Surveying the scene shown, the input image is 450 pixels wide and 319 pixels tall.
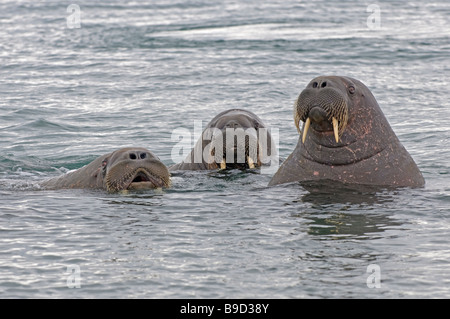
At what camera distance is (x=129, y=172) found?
974 centimetres

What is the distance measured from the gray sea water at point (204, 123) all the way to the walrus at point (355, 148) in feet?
0.99

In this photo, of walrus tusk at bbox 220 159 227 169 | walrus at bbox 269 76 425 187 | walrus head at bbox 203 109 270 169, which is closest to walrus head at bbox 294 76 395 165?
walrus at bbox 269 76 425 187

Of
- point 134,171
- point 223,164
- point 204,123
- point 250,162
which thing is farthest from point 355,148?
point 204,123

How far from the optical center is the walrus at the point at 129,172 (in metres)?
9.72

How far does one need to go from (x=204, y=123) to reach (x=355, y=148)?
7151 mm

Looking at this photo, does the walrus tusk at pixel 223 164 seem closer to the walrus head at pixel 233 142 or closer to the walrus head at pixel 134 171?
the walrus head at pixel 233 142

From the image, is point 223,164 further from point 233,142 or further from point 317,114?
point 317,114

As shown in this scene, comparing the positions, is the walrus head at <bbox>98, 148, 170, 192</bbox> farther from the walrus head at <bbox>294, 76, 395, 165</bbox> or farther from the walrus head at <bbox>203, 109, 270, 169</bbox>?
the walrus head at <bbox>294, 76, 395, 165</bbox>

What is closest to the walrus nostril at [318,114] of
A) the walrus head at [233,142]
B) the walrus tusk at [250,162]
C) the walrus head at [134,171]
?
the walrus head at [134,171]

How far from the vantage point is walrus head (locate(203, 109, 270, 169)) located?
11172 millimetres

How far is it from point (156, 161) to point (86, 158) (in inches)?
179

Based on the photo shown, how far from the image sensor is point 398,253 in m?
7.62

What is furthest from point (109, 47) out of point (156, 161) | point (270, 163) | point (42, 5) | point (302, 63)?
point (156, 161)

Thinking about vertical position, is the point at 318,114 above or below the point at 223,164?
above
